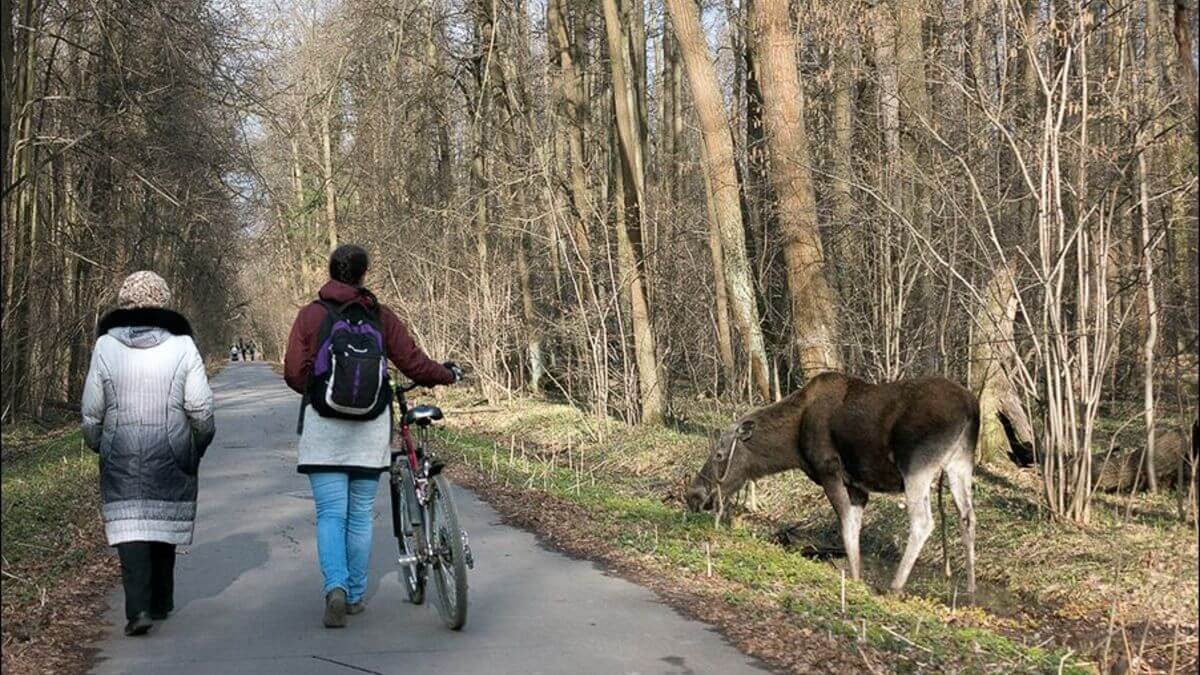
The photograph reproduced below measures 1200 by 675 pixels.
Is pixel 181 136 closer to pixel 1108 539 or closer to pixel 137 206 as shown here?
pixel 137 206

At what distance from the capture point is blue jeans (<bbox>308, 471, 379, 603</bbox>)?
711 cm

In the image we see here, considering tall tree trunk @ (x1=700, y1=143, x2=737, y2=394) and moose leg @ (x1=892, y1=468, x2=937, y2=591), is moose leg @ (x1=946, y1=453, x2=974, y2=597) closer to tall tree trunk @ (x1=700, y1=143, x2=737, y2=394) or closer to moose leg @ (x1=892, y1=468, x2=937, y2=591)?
moose leg @ (x1=892, y1=468, x2=937, y2=591)

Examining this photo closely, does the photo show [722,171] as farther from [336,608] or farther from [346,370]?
[336,608]

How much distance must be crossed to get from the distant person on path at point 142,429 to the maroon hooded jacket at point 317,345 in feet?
1.78

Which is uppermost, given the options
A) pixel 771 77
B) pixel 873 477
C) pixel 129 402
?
pixel 771 77

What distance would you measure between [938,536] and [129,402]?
23.8 feet

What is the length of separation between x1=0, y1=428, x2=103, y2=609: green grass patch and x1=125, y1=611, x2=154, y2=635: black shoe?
79 centimetres

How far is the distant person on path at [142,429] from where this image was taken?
272 inches

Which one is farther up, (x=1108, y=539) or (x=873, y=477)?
(x=873, y=477)

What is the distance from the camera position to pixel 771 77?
14.9 metres

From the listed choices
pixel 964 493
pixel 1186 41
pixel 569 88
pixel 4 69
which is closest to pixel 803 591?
pixel 964 493

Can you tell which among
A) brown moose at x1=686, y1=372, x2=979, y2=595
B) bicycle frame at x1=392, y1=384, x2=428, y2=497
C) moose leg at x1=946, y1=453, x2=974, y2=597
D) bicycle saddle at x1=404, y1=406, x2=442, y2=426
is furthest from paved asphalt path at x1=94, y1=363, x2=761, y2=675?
moose leg at x1=946, y1=453, x2=974, y2=597

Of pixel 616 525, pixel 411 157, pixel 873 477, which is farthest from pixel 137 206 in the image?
pixel 873 477

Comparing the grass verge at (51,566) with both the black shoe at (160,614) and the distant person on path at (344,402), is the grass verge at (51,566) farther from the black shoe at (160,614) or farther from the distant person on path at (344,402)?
the distant person on path at (344,402)
